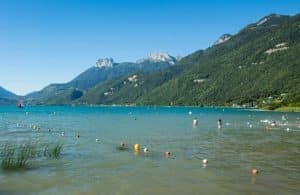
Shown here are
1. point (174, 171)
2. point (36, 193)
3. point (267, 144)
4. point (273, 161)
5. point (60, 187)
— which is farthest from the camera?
point (267, 144)

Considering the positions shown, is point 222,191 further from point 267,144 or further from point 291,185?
point 267,144

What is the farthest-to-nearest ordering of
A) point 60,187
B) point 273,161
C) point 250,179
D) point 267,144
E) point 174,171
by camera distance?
1. point 267,144
2. point 273,161
3. point 174,171
4. point 250,179
5. point 60,187

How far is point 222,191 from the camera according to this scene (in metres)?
26.9

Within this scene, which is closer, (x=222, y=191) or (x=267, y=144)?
(x=222, y=191)

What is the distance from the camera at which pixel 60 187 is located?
1094 inches

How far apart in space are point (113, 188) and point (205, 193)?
5.83m

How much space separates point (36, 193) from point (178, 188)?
874 cm

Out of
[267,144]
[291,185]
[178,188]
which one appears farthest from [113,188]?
[267,144]

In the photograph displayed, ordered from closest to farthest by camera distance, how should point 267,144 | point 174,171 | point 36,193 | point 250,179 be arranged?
1. point 36,193
2. point 250,179
3. point 174,171
4. point 267,144

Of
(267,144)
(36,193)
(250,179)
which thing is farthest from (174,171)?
(267,144)

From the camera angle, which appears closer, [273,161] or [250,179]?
[250,179]

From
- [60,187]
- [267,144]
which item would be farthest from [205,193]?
[267,144]

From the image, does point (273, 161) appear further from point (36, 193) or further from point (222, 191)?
point (36, 193)

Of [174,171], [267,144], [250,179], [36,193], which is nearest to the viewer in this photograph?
[36,193]
